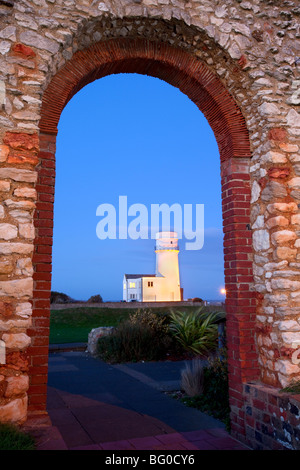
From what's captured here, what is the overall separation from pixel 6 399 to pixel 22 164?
195 centimetres

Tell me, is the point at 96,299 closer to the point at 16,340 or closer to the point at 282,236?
the point at 282,236

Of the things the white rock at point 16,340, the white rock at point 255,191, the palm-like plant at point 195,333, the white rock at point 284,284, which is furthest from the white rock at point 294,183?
the palm-like plant at point 195,333

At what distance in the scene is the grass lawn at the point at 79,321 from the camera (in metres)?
12.4

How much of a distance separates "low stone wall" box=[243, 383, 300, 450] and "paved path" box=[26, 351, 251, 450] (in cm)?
28

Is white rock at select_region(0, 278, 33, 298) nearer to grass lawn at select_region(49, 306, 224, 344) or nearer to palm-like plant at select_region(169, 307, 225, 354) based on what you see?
palm-like plant at select_region(169, 307, 225, 354)

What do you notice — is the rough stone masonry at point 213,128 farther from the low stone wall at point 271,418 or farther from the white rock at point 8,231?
the low stone wall at point 271,418

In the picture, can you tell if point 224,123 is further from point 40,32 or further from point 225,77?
point 40,32

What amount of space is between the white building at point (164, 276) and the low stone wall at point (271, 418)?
29.8 meters

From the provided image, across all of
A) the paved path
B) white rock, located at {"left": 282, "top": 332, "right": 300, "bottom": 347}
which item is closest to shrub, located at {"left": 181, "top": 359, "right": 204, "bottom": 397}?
the paved path

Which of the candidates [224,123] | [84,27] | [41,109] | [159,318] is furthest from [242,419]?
[159,318]

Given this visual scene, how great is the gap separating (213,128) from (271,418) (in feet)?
10.5

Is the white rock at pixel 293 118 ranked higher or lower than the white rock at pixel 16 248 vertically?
higher

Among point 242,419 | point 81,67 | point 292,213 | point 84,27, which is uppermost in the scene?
point 84,27

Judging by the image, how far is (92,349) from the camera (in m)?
9.35
